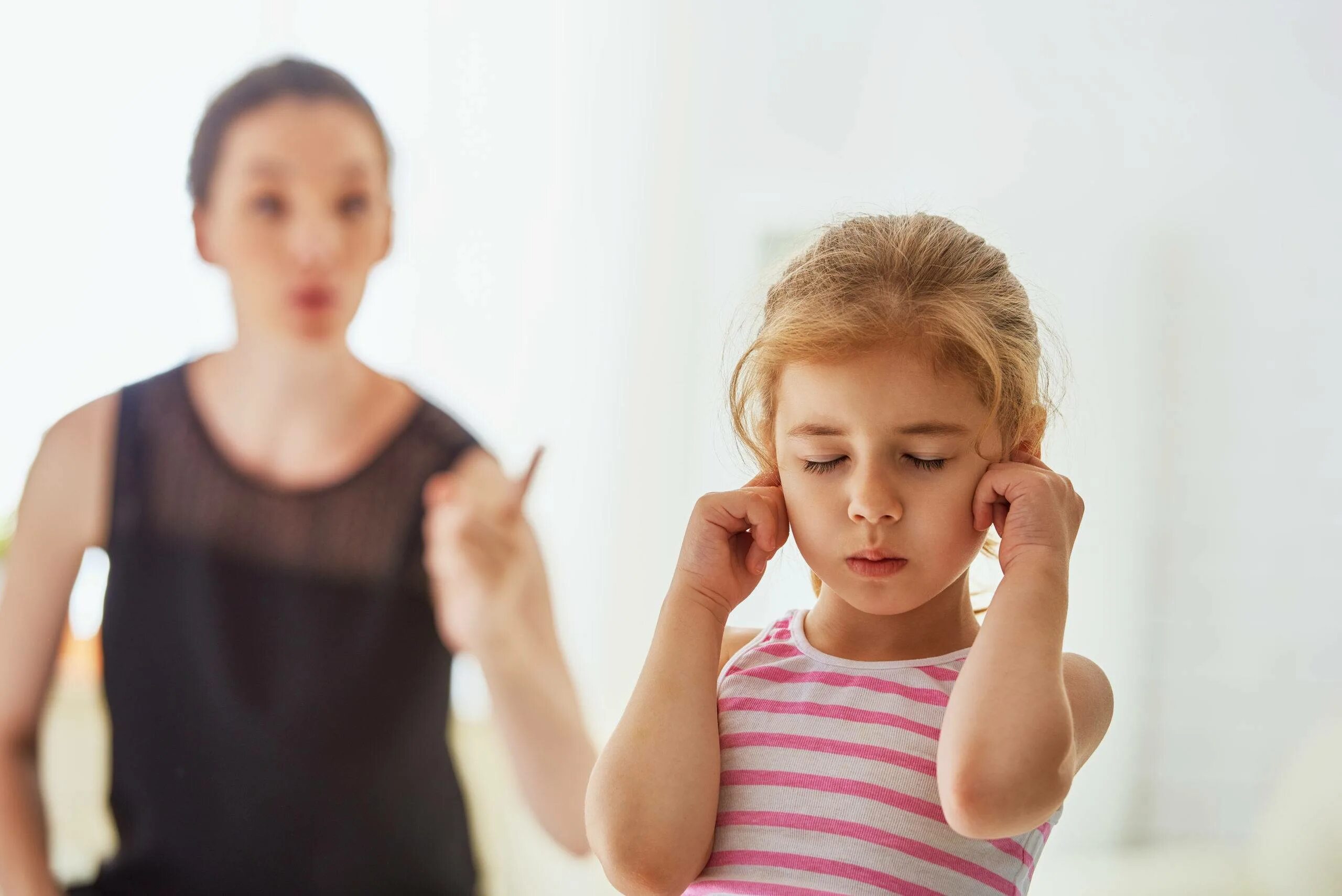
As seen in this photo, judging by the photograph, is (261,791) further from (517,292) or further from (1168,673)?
(1168,673)

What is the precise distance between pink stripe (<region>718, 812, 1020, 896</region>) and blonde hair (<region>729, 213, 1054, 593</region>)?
0.28 metres

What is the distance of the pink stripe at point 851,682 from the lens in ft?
2.79

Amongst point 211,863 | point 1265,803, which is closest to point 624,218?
point 211,863

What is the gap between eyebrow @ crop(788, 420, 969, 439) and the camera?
83 centimetres

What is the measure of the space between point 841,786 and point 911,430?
0.25 m

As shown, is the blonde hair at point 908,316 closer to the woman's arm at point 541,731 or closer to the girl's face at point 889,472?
the girl's face at point 889,472

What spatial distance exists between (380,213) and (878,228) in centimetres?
99

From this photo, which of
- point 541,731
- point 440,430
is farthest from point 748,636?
point 440,430

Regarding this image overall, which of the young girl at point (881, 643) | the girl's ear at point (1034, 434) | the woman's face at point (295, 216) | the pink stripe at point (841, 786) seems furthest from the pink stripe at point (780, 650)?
the woman's face at point (295, 216)

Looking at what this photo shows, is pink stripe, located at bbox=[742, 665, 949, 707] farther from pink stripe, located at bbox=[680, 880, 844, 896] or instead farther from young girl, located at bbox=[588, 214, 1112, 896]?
pink stripe, located at bbox=[680, 880, 844, 896]

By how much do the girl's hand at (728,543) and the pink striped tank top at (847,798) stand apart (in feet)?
0.28

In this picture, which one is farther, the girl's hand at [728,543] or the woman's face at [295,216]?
the woman's face at [295,216]

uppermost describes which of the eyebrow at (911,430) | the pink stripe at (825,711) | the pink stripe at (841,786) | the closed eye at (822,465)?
the eyebrow at (911,430)

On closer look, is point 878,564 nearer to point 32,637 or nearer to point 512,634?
point 512,634
